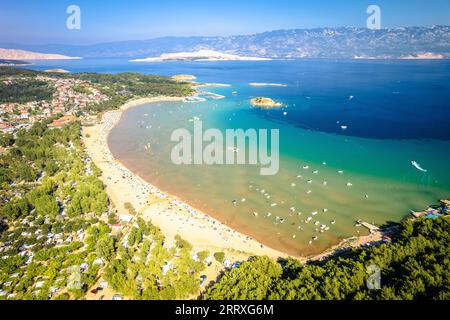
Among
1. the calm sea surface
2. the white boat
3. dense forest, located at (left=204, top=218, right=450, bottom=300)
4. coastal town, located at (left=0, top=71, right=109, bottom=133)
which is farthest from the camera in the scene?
coastal town, located at (left=0, top=71, right=109, bottom=133)

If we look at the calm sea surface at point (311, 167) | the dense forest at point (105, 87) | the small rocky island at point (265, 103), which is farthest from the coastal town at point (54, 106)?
the small rocky island at point (265, 103)

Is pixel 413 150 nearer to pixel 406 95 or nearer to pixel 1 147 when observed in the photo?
pixel 406 95

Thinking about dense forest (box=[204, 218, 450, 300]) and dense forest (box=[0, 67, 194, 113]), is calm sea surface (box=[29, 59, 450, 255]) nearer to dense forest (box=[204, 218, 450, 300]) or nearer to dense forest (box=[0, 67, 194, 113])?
dense forest (box=[204, 218, 450, 300])

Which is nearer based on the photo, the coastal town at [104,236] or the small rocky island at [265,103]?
the coastal town at [104,236]

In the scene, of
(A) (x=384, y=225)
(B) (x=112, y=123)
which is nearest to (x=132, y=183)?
(A) (x=384, y=225)

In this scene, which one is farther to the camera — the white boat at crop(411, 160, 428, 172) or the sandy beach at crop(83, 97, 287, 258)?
the white boat at crop(411, 160, 428, 172)

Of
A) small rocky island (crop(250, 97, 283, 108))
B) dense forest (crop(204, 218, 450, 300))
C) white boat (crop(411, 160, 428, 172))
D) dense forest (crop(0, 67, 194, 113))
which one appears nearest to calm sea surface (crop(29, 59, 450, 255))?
white boat (crop(411, 160, 428, 172))

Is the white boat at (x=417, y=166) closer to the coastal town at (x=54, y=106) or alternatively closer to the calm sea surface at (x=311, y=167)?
the calm sea surface at (x=311, y=167)

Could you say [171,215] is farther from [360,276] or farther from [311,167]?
[311,167]
